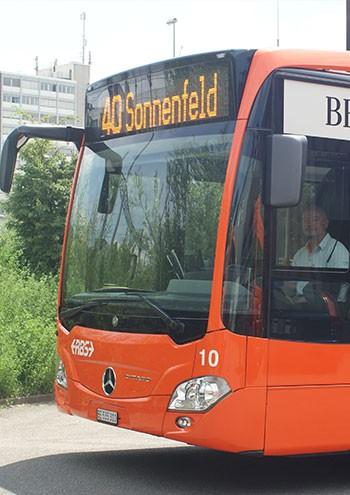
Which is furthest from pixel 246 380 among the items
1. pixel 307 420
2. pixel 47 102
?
pixel 47 102

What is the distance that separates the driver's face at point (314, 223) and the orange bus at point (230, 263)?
15mm

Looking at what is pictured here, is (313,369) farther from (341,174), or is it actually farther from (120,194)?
(120,194)

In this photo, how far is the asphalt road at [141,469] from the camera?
7.38m

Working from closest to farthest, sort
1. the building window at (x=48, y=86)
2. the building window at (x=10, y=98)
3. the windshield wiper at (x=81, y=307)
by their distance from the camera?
the windshield wiper at (x=81, y=307) < the building window at (x=10, y=98) < the building window at (x=48, y=86)

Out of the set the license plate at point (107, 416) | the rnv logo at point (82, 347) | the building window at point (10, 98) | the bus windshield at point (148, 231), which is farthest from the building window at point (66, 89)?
the license plate at point (107, 416)

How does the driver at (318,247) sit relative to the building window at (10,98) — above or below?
below

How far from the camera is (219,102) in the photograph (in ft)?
23.5

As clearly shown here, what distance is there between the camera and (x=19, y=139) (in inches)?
328

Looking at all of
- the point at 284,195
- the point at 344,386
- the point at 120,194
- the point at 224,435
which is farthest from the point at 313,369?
the point at 120,194

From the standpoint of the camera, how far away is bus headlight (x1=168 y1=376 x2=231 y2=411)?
6.80m

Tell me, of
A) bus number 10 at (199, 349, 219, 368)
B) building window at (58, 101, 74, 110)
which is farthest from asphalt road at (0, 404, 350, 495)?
building window at (58, 101, 74, 110)

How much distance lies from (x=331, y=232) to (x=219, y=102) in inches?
52.3

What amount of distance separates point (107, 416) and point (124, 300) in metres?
0.95

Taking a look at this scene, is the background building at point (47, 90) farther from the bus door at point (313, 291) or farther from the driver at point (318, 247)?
the driver at point (318, 247)
